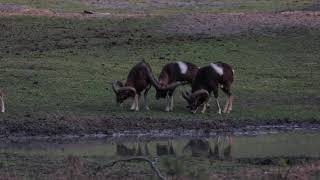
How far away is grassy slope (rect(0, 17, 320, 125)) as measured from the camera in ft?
77.0

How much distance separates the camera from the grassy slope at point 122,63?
77.0 feet

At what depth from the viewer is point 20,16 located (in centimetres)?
3566

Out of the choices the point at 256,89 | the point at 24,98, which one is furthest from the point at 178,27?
the point at 24,98

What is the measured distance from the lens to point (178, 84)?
929 inches

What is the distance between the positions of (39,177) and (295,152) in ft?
19.8

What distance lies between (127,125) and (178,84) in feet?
8.40

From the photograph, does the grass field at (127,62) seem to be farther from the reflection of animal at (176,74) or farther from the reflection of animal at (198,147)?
the reflection of animal at (198,147)

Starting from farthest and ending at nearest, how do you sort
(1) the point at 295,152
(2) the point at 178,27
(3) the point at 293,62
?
(2) the point at 178,27 < (3) the point at 293,62 < (1) the point at 295,152

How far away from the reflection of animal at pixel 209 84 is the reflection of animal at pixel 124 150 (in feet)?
12.5

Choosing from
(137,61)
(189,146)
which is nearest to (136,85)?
(189,146)

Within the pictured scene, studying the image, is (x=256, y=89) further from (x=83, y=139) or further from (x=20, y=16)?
(x=20, y=16)

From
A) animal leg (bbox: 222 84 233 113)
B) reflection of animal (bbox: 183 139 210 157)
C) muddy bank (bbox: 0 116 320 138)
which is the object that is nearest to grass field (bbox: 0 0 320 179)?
muddy bank (bbox: 0 116 320 138)

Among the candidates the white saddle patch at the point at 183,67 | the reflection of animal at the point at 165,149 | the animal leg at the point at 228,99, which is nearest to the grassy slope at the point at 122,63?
the animal leg at the point at 228,99

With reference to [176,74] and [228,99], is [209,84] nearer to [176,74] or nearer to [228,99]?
[228,99]
